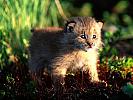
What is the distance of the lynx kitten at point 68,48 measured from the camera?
5242mm

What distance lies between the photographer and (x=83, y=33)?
522 cm

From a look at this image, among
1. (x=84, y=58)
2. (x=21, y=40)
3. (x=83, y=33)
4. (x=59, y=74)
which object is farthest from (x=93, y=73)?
(x=21, y=40)

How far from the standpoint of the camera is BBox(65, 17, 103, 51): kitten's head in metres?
5.17

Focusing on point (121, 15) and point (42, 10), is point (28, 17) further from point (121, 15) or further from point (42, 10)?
point (121, 15)

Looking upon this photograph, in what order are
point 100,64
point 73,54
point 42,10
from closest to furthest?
point 73,54
point 100,64
point 42,10

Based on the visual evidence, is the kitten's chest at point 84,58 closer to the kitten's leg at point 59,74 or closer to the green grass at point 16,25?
the kitten's leg at point 59,74

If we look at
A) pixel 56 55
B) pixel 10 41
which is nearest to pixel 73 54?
pixel 56 55

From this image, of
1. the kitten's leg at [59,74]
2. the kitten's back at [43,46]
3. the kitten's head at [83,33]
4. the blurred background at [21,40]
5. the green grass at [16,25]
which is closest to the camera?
the kitten's head at [83,33]

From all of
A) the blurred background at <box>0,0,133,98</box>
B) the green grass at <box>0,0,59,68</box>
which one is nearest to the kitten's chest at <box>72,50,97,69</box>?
the blurred background at <box>0,0,133,98</box>

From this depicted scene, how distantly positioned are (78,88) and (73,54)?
0.50 m

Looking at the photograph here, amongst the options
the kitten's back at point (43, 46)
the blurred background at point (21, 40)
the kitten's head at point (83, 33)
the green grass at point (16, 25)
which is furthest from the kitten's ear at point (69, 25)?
the green grass at point (16, 25)

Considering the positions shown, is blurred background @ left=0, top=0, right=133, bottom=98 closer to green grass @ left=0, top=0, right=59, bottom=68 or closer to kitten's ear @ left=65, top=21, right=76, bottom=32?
green grass @ left=0, top=0, right=59, bottom=68

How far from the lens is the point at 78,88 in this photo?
16.9 ft

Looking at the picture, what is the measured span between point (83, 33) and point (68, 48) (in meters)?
0.33
